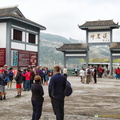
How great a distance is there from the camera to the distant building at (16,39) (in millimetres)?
24203

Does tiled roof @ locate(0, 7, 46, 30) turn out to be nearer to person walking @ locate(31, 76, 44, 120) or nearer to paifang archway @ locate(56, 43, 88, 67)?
paifang archway @ locate(56, 43, 88, 67)

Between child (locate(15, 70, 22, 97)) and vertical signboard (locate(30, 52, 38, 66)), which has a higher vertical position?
vertical signboard (locate(30, 52, 38, 66))

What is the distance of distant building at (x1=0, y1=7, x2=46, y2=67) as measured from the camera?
24203mm

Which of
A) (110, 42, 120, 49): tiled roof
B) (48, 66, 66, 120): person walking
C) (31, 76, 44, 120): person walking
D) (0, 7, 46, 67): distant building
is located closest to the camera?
(48, 66, 66, 120): person walking

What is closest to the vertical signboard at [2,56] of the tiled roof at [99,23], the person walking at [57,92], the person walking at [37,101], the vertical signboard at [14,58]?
the vertical signboard at [14,58]

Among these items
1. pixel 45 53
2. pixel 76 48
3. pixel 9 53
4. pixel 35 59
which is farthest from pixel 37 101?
pixel 45 53

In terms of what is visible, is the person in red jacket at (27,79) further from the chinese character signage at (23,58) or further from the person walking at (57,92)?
the person walking at (57,92)

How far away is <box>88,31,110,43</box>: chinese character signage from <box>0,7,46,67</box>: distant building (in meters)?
11.1

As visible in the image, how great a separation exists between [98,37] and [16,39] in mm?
15874

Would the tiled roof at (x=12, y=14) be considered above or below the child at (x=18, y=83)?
above

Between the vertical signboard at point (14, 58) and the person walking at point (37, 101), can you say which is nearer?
the person walking at point (37, 101)

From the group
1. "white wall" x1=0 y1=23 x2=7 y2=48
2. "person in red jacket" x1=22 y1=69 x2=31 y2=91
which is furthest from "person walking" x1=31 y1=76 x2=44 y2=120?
"white wall" x1=0 y1=23 x2=7 y2=48

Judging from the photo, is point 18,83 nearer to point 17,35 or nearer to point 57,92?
point 57,92

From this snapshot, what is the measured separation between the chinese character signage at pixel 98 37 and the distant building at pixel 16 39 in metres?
11.1
